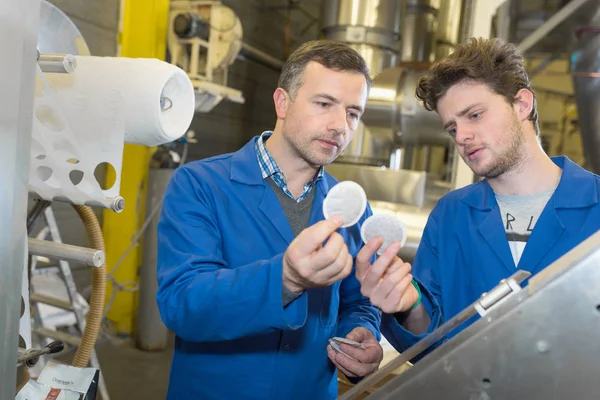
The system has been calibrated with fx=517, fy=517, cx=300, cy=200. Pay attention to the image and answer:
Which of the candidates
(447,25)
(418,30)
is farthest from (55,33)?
(447,25)

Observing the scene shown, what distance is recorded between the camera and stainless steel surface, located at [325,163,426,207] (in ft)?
8.42

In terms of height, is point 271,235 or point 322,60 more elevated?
point 322,60

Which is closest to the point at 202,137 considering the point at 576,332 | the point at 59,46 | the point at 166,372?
the point at 166,372

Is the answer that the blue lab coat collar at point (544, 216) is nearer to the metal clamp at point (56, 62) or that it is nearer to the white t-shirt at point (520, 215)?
the white t-shirt at point (520, 215)

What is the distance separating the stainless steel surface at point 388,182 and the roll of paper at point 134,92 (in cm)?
136

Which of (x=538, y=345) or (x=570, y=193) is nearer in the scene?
(x=538, y=345)

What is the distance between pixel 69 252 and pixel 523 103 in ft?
3.50

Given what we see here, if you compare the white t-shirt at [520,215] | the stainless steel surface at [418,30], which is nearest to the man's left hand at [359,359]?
the white t-shirt at [520,215]

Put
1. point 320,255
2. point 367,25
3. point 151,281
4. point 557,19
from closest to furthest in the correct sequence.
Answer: point 320,255 → point 557,19 → point 367,25 → point 151,281

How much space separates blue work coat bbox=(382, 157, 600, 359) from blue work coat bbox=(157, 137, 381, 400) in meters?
0.16

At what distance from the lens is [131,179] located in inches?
125

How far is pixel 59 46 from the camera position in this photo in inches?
51.3

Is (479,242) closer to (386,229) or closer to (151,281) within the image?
(386,229)

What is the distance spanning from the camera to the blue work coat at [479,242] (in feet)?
3.59
